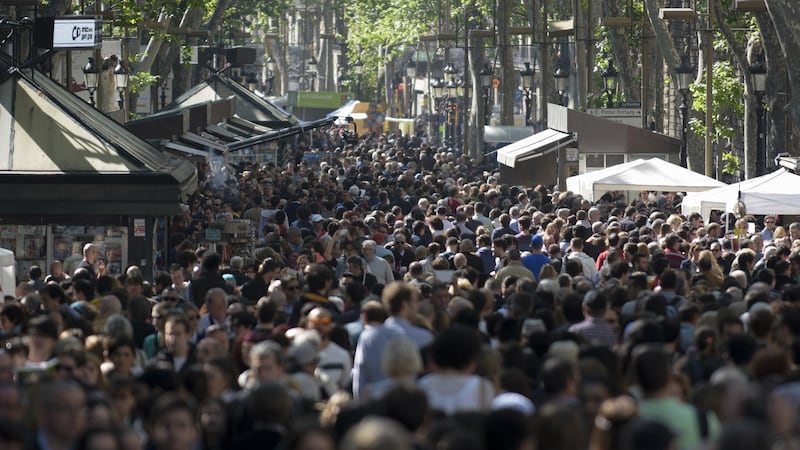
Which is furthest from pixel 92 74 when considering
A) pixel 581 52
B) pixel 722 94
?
pixel 581 52

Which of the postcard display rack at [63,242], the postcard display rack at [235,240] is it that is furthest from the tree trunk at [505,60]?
the postcard display rack at [63,242]

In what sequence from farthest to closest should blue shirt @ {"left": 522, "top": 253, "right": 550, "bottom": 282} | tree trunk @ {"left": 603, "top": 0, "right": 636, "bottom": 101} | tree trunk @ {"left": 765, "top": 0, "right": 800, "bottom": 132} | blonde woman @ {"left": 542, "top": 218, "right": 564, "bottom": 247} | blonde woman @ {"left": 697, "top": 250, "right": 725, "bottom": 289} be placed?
tree trunk @ {"left": 603, "top": 0, "right": 636, "bottom": 101}, tree trunk @ {"left": 765, "top": 0, "right": 800, "bottom": 132}, blonde woman @ {"left": 542, "top": 218, "right": 564, "bottom": 247}, blue shirt @ {"left": 522, "top": 253, "right": 550, "bottom": 282}, blonde woman @ {"left": 697, "top": 250, "right": 725, "bottom": 289}

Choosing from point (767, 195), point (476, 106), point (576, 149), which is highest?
point (476, 106)

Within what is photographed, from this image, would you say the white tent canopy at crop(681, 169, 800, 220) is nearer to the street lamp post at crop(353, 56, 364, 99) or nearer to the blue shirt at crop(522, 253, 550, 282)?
the blue shirt at crop(522, 253, 550, 282)

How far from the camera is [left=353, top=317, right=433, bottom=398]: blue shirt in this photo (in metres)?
10.2

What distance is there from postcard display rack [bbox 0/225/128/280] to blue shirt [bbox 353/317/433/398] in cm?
1044

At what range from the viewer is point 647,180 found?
26.5 meters

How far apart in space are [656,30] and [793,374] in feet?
102

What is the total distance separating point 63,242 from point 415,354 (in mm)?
12441

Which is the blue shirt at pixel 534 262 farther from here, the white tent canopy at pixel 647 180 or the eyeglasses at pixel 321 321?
the white tent canopy at pixel 647 180

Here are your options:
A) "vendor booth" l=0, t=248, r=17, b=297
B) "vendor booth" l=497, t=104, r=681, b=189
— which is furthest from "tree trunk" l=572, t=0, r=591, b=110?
"vendor booth" l=0, t=248, r=17, b=297

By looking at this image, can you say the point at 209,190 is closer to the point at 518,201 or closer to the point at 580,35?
the point at 518,201

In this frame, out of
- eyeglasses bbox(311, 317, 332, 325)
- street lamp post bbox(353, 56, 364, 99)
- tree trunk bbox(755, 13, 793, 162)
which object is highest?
street lamp post bbox(353, 56, 364, 99)

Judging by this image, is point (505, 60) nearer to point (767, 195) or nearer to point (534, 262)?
point (767, 195)
